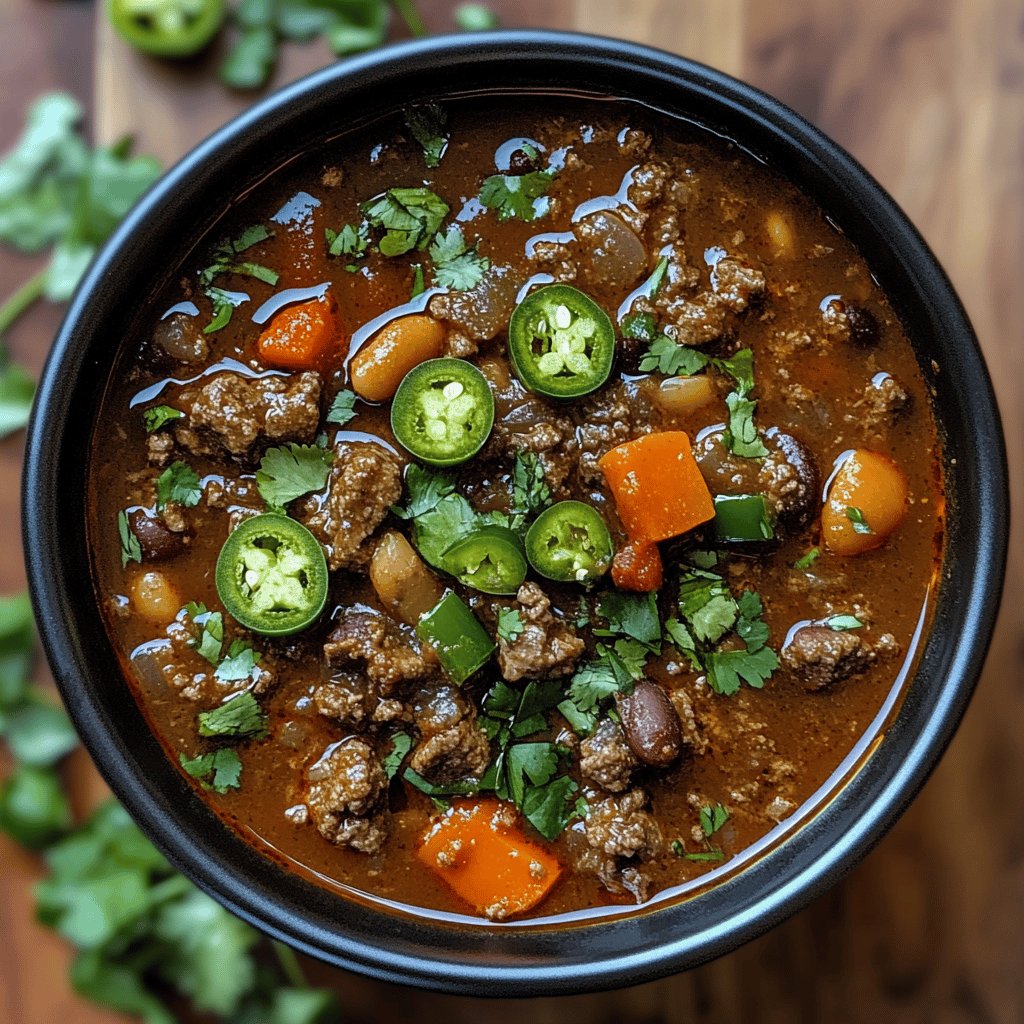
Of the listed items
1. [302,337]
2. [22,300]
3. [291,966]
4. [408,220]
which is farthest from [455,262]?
[291,966]

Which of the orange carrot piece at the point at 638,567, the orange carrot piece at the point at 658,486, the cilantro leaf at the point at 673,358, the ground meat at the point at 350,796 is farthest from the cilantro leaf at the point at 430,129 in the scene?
the ground meat at the point at 350,796

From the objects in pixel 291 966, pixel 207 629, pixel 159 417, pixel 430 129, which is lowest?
pixel 291 966

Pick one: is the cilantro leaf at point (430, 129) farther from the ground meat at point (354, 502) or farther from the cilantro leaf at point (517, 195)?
the ground meat at point (354, 502)

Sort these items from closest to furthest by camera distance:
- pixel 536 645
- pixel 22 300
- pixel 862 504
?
pixel 536 645
pixel 862 504
pixel 22 300

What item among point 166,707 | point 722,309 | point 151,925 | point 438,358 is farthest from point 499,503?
point 151,925

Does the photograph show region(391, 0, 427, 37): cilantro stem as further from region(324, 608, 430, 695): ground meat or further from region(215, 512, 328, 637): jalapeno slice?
region(324, 608, 430, 695): ground meat

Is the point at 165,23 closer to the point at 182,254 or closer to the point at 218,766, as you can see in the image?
the point at 182,254

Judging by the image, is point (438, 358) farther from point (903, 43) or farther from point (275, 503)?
point (903, 43)
